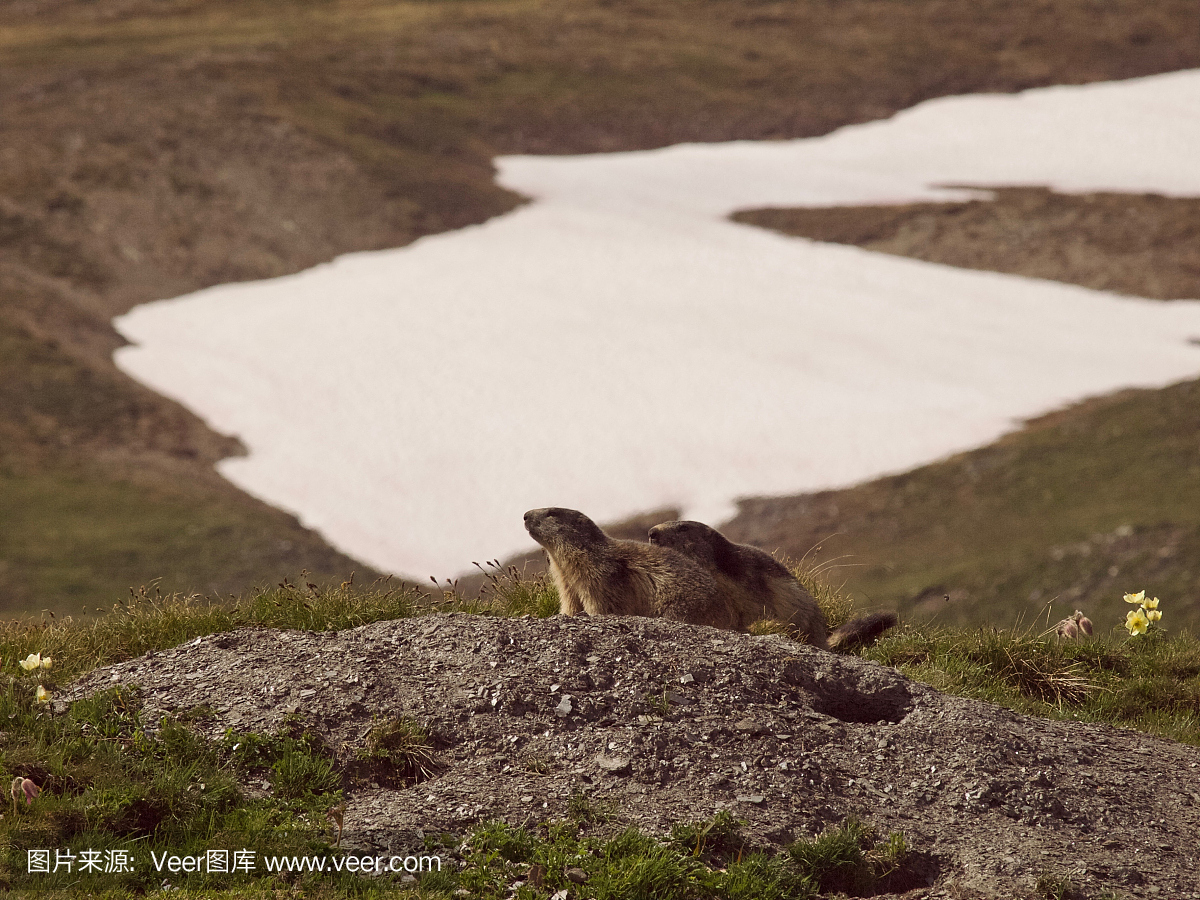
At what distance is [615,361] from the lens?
36.7m

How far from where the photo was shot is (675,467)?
101ft

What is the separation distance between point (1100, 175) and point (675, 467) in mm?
33677

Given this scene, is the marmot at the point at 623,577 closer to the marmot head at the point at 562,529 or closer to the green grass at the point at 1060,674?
the marmot head at the point at 562,529

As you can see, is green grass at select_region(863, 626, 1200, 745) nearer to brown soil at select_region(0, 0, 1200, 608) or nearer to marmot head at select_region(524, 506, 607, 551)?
marmot head at select_region(524, 506, 607, 551)

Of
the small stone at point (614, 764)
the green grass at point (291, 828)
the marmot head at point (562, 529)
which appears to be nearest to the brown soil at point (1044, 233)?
the marmot head at point (562, 529)

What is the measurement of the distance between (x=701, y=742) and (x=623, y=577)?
2151 mm

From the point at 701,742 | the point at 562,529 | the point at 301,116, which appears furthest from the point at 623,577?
the point at 301,116

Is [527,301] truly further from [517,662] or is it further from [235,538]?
[517,662]

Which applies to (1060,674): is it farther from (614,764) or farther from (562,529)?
(614,764)

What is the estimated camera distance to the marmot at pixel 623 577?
8.84 metres

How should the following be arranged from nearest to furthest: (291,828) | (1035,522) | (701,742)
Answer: (291,828), (701,742), (1035,522)

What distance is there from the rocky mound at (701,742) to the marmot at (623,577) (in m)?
0.57

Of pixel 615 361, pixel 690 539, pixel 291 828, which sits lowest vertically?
pixel 615 361

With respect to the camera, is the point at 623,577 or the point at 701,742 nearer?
the point at 701,742
